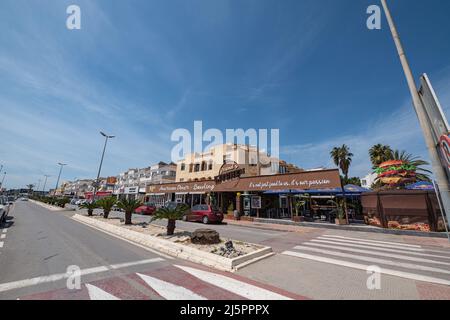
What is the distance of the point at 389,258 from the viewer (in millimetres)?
6785

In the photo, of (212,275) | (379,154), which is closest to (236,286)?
(212,275)

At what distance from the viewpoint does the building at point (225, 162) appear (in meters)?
28.4

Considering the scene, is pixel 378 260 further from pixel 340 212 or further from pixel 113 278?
pixel 340 212

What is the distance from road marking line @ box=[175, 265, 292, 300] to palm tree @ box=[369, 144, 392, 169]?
123 feet

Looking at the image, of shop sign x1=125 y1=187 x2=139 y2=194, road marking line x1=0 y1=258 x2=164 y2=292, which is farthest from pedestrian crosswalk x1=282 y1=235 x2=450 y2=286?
shop sign x1=125 y1=187 x2=139 y2=194

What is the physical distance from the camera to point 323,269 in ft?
18.5

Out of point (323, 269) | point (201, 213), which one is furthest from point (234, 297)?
point (201, 213)

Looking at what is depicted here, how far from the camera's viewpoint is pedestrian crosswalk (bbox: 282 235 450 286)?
5348mm

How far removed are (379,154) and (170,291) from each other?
41.2 metres

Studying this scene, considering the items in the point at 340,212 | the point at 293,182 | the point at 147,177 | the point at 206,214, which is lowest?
the point at 206,214

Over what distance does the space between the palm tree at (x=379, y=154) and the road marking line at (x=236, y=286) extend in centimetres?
3741

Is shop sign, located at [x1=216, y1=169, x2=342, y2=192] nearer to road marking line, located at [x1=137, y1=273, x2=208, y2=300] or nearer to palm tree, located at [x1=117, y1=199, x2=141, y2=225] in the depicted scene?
palm tree, located at [x1=117, y1=199, x2=141, y2=225]

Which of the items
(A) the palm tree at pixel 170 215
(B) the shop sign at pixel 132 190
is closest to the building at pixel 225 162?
(A) the palm tree at pixel 170 215

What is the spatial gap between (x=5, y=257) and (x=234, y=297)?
24.6 feet
